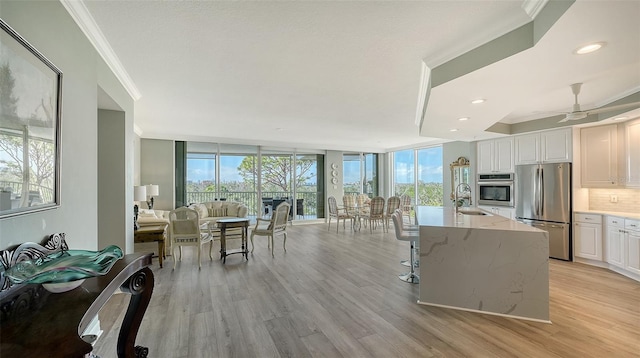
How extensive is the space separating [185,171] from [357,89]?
5.65m

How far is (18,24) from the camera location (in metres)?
1.26

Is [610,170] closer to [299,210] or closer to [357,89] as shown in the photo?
[357,89]

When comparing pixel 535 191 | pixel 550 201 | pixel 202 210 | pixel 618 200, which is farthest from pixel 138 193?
pixel 618 200

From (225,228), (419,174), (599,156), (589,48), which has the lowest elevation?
(225,228)

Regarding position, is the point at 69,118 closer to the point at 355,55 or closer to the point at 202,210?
the point at 355,55

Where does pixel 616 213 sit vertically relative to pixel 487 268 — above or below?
above

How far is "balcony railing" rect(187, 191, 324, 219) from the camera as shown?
751 cm

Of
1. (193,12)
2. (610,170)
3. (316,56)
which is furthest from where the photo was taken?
(610,170)

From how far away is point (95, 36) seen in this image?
2.17 meters

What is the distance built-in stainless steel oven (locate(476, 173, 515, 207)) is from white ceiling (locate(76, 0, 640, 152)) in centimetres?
155

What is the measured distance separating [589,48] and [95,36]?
3710 mm

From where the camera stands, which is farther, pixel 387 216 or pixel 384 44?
pixel 387 216

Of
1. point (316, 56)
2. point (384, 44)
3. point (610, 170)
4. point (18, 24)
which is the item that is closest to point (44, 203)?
point (18, 24)

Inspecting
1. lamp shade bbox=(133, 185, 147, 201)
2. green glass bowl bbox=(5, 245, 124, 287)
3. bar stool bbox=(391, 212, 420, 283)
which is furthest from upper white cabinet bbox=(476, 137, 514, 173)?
lamp shade bbox=(133, 185, 147, 201)
